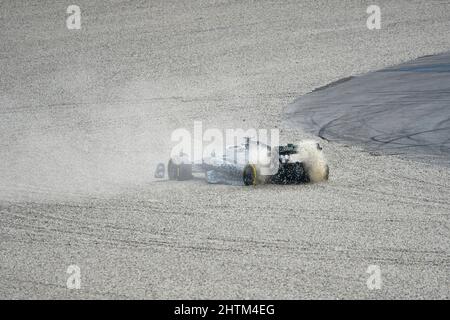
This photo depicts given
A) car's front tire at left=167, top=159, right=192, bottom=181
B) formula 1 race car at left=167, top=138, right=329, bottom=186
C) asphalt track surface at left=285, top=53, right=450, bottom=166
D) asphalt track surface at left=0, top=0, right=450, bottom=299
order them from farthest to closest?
asphalt track surface at left=285, top=53, right=450, bottom=166, car's front tire at left=167, top=159, right=192, bottom=181, formula 1 race car at left=167, top=138, right=329, bottom=186, asphalt track surface at left=0, top=0, right=450, bottom=299

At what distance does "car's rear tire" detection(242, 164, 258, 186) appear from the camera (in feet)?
53.8

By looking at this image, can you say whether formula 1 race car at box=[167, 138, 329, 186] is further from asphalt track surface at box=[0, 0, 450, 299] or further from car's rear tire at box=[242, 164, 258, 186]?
asphalt track surface at box=[0, 0, 450, 299]

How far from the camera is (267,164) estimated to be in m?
16.3

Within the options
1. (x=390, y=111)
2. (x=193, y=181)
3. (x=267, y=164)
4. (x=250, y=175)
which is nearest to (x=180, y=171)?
(x=193, y=181)

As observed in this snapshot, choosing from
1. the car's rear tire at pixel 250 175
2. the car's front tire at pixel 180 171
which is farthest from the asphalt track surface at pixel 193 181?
the car's front tire at pixel 180 171

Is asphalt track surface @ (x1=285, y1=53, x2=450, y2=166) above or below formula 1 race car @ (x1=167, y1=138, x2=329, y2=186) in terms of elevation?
above

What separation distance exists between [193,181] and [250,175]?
192 cm

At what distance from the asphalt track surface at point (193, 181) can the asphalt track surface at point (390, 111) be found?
82 cm

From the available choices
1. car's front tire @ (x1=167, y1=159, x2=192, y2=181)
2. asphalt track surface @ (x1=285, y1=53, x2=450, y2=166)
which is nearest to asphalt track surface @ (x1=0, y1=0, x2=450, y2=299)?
car's front tire @ (x1=167, y1=159, x2=192, y2=181)

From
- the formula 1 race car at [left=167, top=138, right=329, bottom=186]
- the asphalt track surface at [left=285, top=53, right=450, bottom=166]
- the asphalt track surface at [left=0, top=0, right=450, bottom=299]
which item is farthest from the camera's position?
the asphalt track surface at [left=285, top=53, right=450, bottom=166]

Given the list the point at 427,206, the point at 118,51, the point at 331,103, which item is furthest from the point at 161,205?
the point at 118,51

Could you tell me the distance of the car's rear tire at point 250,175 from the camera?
53.8 ft

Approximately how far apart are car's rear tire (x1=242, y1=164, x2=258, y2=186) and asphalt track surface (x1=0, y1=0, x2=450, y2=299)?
10.6 inches

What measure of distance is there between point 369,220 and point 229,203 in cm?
286
